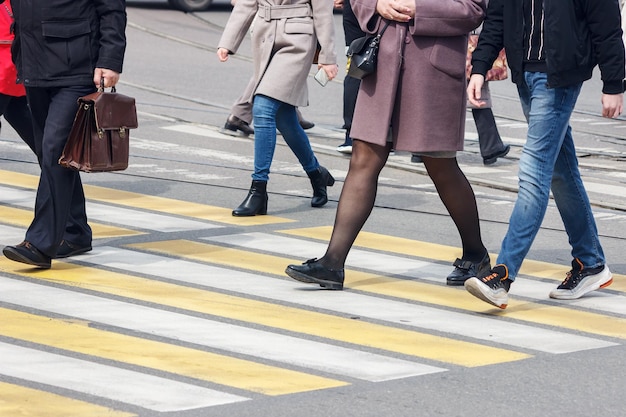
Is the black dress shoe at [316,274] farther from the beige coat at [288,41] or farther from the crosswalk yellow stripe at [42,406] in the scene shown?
the beige coat at [288,41]

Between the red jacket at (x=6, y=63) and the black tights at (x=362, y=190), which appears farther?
the red jacket at (x=6, y=63)

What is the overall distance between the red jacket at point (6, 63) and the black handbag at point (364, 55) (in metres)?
2.84

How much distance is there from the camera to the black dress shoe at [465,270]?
7746 millimetres

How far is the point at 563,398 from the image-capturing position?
5.63m

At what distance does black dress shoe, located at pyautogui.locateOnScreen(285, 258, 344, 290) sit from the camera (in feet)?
24.6

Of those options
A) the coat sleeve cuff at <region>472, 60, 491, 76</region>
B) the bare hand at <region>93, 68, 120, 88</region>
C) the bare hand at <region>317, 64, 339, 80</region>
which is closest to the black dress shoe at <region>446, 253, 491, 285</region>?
the coat sleeve cuff at <region>472, 60, 491, 76</region>

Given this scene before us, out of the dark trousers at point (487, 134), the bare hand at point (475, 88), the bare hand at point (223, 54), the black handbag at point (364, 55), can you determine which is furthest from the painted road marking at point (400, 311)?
the dark trousers at point (487, 134)

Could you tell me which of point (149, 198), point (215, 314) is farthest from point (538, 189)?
point (149, 198)

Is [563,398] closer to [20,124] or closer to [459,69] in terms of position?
[459,69]

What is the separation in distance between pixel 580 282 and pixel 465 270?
577 mm

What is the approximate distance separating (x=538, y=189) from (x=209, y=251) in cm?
204

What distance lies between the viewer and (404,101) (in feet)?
24.4

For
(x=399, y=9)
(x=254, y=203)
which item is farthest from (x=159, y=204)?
(x=399, y=9)

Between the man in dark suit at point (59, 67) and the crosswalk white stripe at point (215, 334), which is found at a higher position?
the man in dark suit at point (59, 67)
